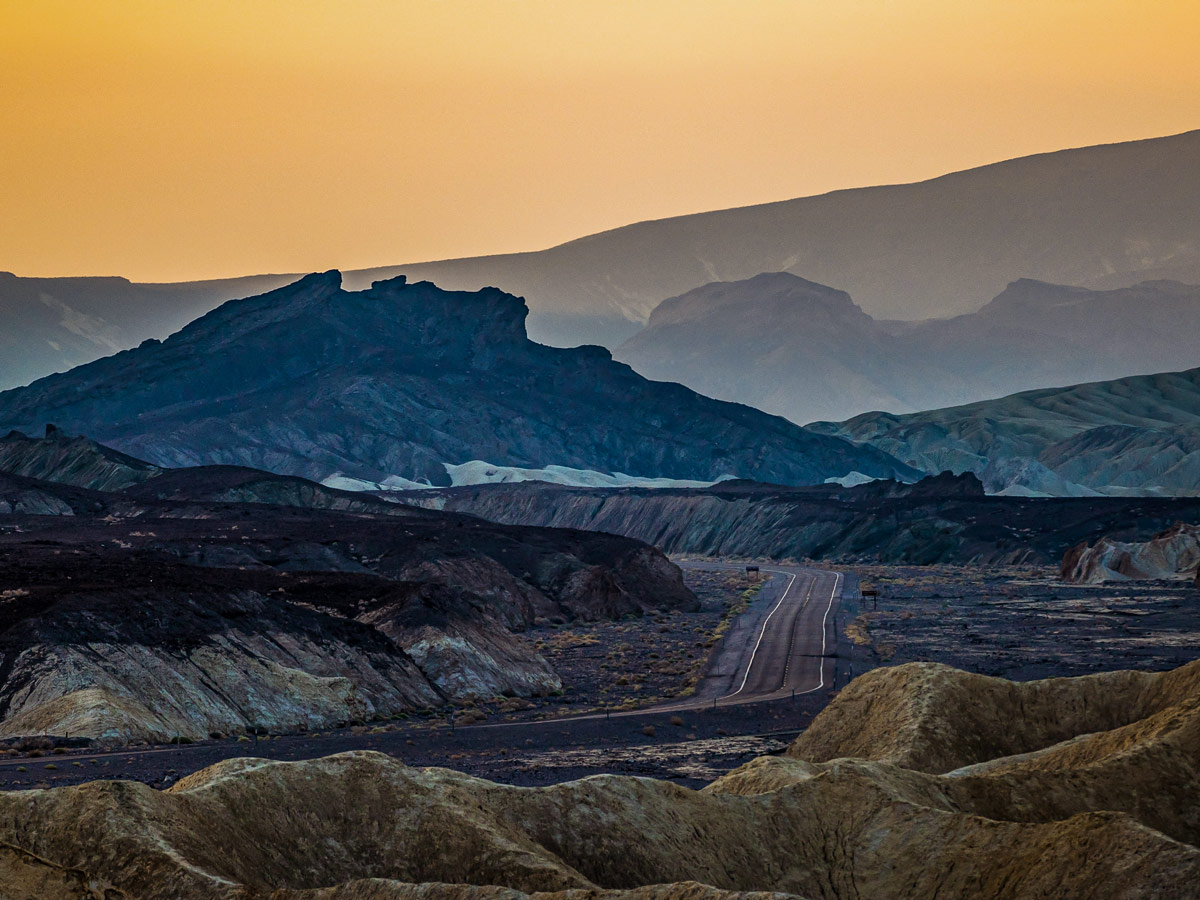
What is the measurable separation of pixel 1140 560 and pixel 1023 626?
3895 cm

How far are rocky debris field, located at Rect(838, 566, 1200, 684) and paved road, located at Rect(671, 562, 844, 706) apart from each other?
1580 mm

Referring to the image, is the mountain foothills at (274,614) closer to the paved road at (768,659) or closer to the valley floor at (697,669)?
the valley floor at (697,669)

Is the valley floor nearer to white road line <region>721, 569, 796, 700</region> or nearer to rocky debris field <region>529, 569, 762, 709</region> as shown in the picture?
rocky debris field <region>529, 569, 762, 709</region>

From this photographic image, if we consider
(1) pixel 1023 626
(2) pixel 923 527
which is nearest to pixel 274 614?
(1) pixel 1023 626

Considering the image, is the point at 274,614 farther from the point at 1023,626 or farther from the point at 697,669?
the point at 1023,626

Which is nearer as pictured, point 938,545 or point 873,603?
point 873,603

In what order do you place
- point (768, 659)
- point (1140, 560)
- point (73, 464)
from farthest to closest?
point (73, 464), point (1140, 560), point (768, 659)

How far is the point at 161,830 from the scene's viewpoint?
25031 millimetres

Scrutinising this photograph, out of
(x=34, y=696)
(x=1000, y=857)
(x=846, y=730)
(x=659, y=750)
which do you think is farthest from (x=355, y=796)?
(x=34, y=696)

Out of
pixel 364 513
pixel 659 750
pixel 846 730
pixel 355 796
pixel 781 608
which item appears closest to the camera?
pixel 355 796

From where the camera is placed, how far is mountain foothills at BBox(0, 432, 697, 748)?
5741 cm

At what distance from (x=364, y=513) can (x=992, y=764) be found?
433 feet

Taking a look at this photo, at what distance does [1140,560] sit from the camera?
129 m

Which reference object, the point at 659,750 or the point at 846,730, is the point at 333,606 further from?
the point at 846,730
